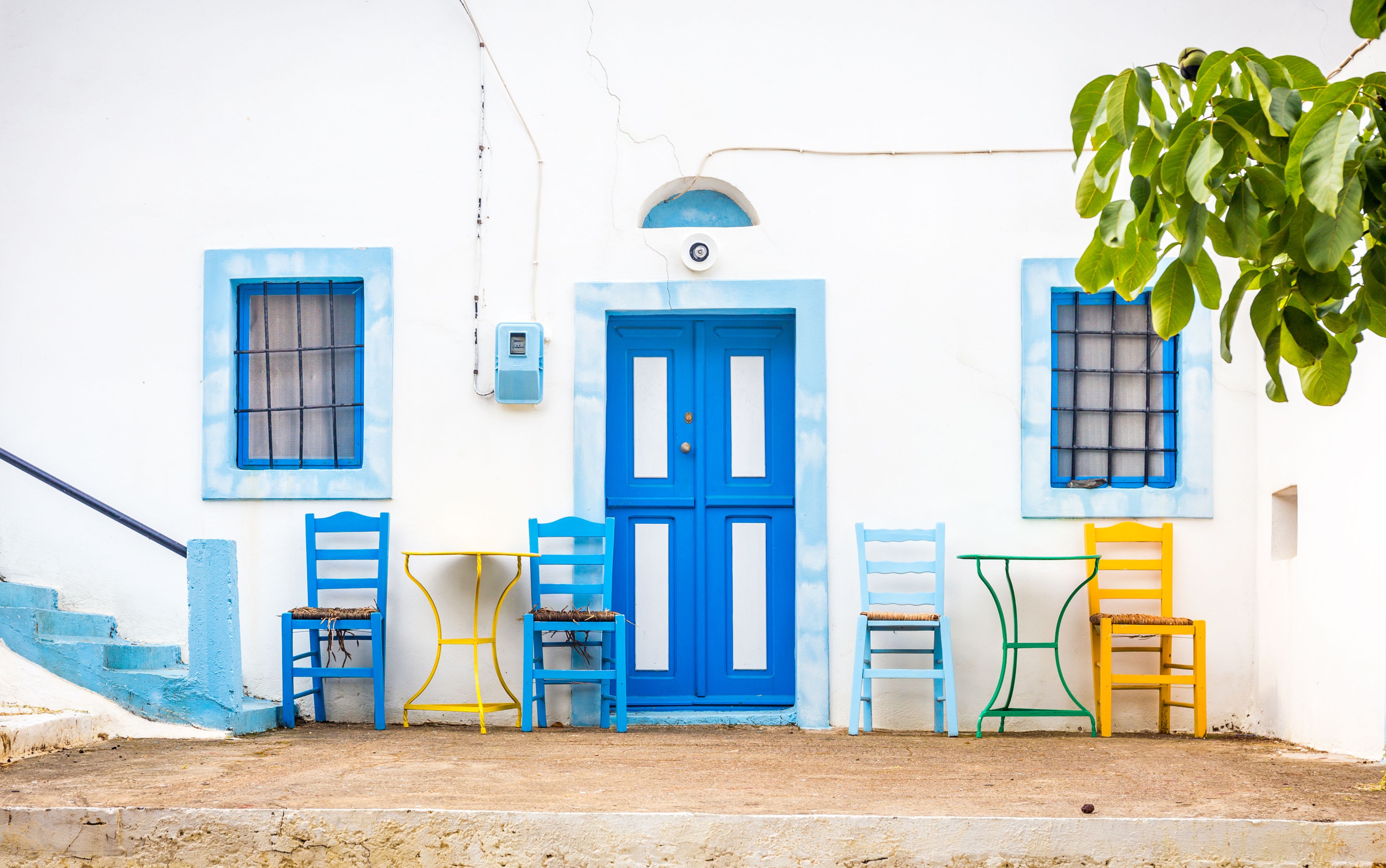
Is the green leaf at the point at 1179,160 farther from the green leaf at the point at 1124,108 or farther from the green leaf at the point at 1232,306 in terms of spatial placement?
the green leaf at the point at 1232,306

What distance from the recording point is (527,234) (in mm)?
6129

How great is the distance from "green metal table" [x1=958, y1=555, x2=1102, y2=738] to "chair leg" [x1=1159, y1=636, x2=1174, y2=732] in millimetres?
324

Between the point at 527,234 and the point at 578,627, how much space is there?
79.6 inches

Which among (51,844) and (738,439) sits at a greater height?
(738,439)

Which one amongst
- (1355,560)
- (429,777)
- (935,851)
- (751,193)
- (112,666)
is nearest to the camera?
(935,851)

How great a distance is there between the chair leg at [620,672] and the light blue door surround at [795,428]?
0.99 ft

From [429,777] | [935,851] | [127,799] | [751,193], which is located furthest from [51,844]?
[751,193]

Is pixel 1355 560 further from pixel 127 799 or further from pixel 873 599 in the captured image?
pixel 127 799

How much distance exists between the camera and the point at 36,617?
563 centimetres

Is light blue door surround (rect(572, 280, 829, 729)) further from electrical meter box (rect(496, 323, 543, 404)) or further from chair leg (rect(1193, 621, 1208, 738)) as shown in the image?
chair leg (rect(1193, 621, 1208, 738))

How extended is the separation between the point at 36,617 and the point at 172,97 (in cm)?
271

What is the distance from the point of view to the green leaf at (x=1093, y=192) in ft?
6.91

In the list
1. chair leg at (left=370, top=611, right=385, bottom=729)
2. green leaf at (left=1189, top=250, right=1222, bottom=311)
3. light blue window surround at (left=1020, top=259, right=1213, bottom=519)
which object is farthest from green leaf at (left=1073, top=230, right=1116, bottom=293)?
chair leg at (left=370, top=611, right=385, bottom=729)

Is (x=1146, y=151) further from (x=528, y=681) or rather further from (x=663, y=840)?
(x=528, y=681)
